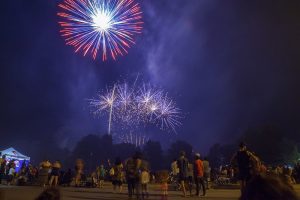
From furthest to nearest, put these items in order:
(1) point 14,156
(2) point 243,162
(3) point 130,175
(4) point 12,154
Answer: (1) point 14,156, (4) point 12,154, (3) point 130,175, (2) point 243,162

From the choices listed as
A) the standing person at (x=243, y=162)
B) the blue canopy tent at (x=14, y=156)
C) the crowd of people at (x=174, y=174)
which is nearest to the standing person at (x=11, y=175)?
the crowd of people at (x=174, y=174)

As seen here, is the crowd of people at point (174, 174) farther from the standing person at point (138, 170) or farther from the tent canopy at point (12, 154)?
the tent canopy at point (12, 154)

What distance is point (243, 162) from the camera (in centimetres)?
1137

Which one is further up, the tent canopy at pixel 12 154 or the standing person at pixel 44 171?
the tent canopy at pixel 12 154

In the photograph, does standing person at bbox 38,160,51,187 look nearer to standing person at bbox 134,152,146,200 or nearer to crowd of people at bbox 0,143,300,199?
crowd of people at bbox 0,143,300,199

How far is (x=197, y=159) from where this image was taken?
51.7ft

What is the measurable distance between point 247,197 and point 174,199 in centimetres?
1157

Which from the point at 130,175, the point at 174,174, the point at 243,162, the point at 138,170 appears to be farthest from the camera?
the point at 174,174

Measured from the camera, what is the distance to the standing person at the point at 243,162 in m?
11.2

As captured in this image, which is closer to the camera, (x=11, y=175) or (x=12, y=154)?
(x=11, y=175)

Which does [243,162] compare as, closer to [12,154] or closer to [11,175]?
[11,175]

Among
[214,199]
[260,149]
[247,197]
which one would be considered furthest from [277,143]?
[247,197]

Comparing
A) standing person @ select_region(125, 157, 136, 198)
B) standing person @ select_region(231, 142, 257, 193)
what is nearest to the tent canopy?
standing person @ select_region(125, 157, 136, 198)

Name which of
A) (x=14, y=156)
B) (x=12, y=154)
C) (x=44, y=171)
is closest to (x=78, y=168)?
(x=44, y=171)
